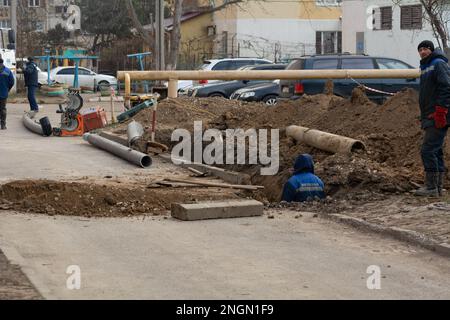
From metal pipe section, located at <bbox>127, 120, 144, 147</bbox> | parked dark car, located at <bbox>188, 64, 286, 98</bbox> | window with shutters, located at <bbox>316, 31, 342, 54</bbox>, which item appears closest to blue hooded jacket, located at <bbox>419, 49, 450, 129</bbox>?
metal pipe section, located at <bbox>127, 120, 144, 147</bbox>

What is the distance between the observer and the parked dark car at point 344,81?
24109 millimetres

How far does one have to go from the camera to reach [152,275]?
8.27 meters

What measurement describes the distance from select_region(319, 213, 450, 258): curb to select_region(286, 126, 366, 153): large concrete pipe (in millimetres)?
2956

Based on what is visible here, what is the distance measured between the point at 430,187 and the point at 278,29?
49.8 meters

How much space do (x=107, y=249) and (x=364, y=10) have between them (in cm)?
3876

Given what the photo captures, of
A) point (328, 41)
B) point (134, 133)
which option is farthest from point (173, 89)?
point (328, 41)

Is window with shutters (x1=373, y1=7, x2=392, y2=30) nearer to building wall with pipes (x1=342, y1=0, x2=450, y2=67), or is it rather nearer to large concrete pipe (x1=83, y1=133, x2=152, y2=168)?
building wall with pipes (x1=342, y1=0, x2=450, y2=67)

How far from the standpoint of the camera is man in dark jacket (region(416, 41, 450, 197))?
11688 millimetres

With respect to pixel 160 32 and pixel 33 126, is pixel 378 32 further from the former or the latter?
pixel 33 126

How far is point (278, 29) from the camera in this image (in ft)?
200

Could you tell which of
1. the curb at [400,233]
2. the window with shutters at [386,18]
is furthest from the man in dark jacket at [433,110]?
the window with shutters at [386,18]
